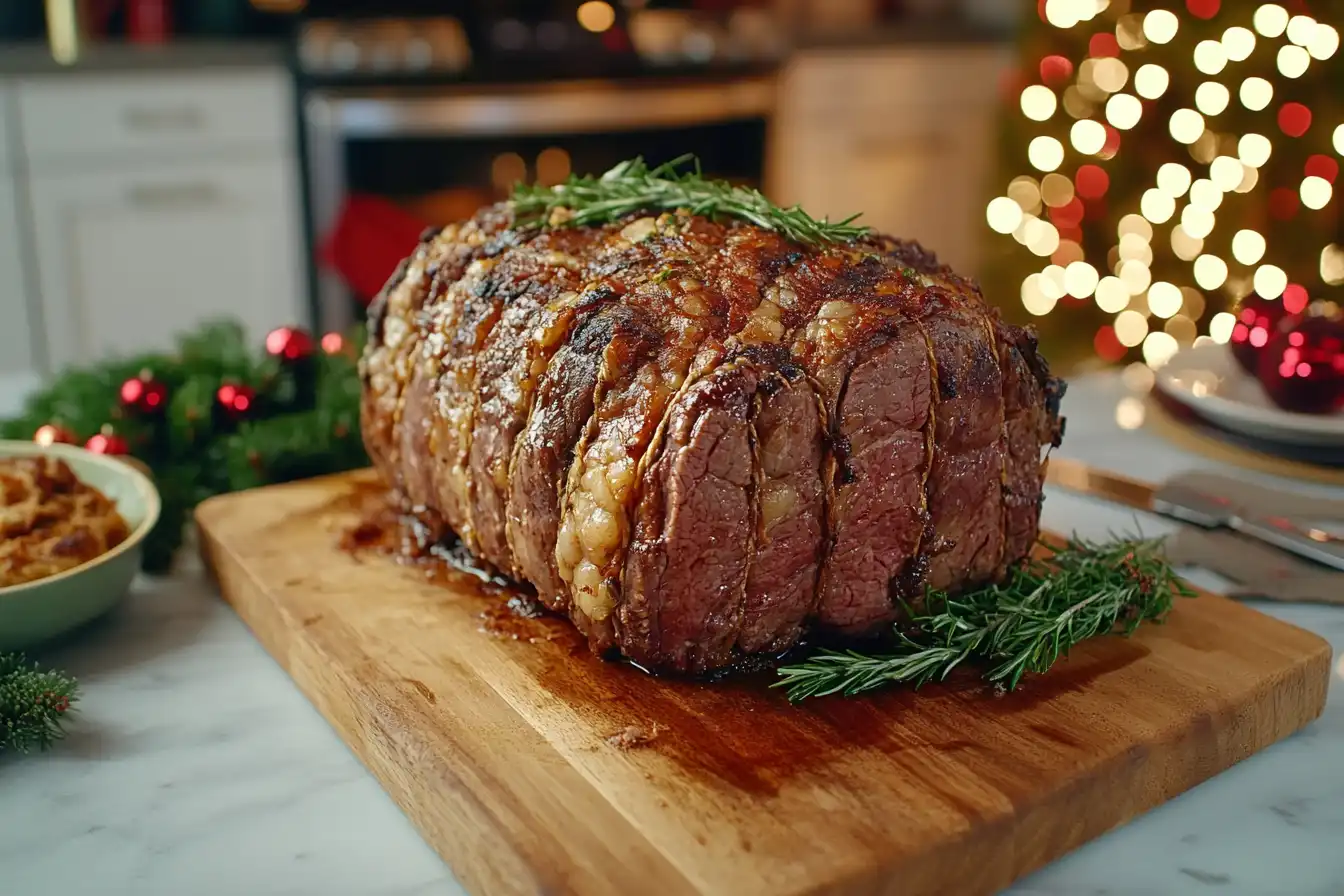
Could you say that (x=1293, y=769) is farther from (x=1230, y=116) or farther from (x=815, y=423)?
(x=1230, y=116)

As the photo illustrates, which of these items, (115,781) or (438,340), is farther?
(438,340)

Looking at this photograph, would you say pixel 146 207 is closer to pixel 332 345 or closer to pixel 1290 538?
pixel 332 345

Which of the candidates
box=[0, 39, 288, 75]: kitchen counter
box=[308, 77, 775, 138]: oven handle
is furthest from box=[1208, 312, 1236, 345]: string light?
box=[0, 39, 288, 75]: kitchen counter

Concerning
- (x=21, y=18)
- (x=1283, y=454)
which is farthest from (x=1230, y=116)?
(x=21, y=18)

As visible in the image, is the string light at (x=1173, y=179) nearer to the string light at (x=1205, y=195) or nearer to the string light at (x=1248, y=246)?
the string light at (x=1205, y=195)

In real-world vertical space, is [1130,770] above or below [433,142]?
below

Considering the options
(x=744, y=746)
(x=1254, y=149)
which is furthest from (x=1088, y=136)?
(x=744, y=746)

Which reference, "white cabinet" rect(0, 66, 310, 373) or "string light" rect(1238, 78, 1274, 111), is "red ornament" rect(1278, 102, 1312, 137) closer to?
"string light" rect(1238, 78, 1274, 111)
